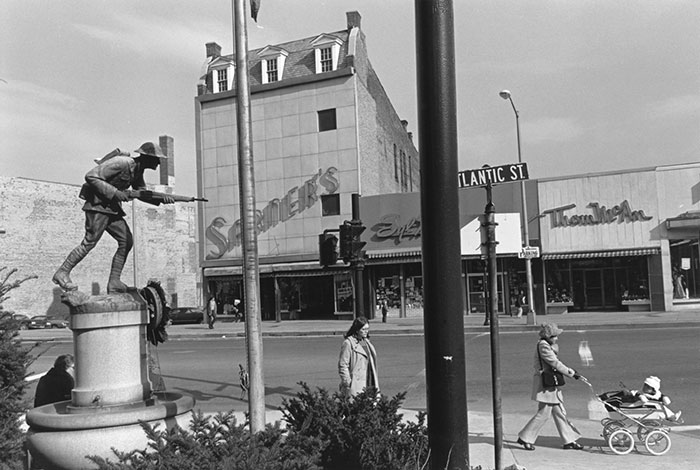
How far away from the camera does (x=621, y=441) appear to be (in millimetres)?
8039

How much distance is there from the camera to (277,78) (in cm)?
3666

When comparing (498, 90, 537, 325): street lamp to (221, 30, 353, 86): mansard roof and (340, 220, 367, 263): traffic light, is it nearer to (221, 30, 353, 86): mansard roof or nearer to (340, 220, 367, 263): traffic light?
(221, 30, 353, 86): mansard roof

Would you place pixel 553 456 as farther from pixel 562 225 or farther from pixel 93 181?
pixel 562 225

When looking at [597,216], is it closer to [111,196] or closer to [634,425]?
[634,425]

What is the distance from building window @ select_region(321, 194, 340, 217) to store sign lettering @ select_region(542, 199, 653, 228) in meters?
10.3

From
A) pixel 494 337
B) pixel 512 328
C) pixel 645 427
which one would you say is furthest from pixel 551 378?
pixel 512 328

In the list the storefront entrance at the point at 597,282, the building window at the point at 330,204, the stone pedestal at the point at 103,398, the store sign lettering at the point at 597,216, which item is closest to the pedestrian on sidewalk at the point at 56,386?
the stone pedestal at the point at 103,398

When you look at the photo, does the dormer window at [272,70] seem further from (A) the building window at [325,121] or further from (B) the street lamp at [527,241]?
(B) the street lamp at [527,241]

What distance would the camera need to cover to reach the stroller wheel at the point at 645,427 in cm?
790

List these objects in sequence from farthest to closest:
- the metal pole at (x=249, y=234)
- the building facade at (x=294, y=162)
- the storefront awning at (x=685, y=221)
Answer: the building facade at (x=294, y=162) < the storefront awning at (x=685, y=221) < the metal pole at (x=249, y=234)

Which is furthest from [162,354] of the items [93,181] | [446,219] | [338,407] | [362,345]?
[446,219]

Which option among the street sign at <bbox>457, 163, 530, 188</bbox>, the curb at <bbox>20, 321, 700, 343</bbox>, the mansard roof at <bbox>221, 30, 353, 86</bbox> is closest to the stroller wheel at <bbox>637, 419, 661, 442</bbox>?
the street sign at <bbox>457, 163, 530, 188</bbox>

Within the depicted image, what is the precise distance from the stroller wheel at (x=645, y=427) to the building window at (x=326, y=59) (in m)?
30.1

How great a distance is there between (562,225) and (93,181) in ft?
87.9
